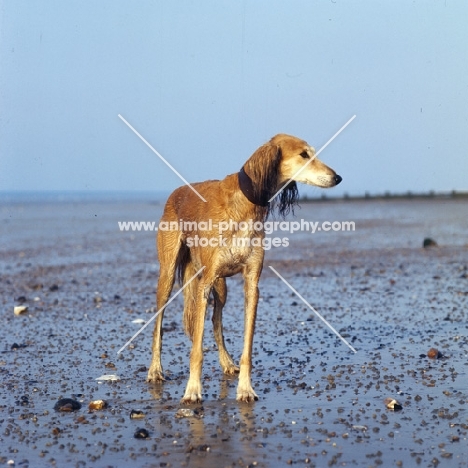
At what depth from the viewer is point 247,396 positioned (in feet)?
22.2

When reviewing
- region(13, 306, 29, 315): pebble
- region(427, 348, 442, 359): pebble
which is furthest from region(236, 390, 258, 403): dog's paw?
region(13, 306, 29, 315): pebble

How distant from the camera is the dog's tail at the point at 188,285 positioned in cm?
796

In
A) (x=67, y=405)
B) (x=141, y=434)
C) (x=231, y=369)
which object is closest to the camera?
(x=141, y=434)

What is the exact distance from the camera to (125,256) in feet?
65.0

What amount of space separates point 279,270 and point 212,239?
Answer: 371 inches

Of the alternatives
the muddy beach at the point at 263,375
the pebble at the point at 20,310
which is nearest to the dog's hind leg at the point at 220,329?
the muddy beach at the point at 263,375

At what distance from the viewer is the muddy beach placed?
17.7ft

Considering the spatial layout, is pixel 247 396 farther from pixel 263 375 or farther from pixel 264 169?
pixel 264 169

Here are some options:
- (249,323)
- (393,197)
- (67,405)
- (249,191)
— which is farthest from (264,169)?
(393,197)

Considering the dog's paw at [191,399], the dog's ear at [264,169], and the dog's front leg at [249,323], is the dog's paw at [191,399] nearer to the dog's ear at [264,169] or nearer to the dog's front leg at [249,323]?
the dog's front leg at [249,323]

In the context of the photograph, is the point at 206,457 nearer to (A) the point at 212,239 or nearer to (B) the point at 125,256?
(A) the point at 212,239

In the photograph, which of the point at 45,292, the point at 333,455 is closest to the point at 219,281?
the point at 333,455

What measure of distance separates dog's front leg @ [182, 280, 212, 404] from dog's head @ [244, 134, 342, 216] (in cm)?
101

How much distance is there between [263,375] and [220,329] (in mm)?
808
